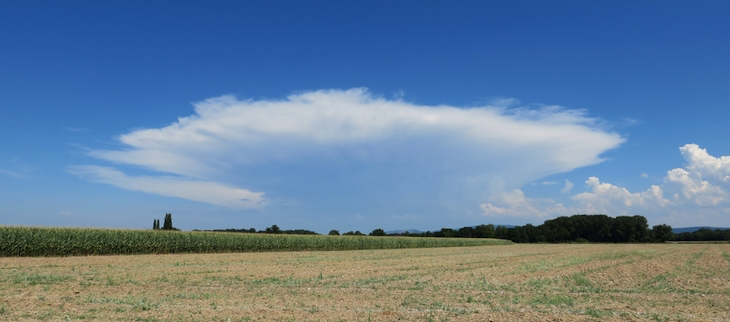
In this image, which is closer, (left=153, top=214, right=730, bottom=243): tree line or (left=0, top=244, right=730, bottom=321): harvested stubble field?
(left=0, top=244, right=730, bottom=321): harvested stubble field

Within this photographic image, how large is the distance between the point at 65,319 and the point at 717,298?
1841 cm

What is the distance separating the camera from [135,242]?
3694cm

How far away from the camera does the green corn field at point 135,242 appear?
31.2 meters

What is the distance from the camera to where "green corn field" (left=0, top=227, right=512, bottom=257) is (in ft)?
102

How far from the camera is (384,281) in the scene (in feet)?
58.9

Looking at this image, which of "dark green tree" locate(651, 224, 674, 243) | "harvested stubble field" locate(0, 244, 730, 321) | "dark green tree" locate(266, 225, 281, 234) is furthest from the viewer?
"dark green tree" locate(651, 224, 674, 243)

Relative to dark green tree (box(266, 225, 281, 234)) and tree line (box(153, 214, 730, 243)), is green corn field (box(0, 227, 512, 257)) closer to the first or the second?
dark green tree (box(266, 225, 281, 234))

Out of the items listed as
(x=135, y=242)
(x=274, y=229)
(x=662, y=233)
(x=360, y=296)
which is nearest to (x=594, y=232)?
(x=662, y=233)

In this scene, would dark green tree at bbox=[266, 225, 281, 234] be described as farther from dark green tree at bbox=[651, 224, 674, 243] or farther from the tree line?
dark green tree at bbox=[651, 224, 674, 243]

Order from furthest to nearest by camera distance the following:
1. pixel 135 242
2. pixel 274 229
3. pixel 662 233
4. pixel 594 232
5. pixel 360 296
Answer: pixel 594 232
pixel 662 233
pixel 274 229
pixel 135 242
pixel 360 296

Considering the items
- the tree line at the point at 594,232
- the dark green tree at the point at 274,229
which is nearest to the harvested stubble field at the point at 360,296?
the dark green tree at the point at 274,229

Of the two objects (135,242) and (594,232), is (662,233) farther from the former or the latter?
(135,242)

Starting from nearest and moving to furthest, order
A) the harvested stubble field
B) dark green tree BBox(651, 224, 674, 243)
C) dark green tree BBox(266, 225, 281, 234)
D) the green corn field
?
the harvested stubble field
the green corn field
dark green tree BBox(266, 225, 281, 234)
dark green tree BBox(651, 224, 674, 243)

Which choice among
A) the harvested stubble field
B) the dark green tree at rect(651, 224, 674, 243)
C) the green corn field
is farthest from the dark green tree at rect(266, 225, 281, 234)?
the dark green tree at rect(651, 224, 674, 243)
